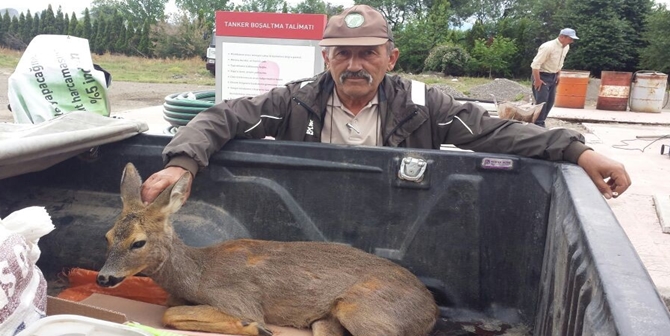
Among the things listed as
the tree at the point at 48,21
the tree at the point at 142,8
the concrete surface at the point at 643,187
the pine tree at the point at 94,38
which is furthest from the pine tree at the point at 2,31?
the concrete surface at the point at 643,187

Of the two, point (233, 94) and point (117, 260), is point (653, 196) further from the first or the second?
point (117, 260)

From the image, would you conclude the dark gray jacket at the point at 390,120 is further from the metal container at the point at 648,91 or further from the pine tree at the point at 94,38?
the pine tree at the point at 94,38

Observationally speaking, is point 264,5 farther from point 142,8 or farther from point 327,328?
point 327,328

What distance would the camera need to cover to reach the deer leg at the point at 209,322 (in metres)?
2.81

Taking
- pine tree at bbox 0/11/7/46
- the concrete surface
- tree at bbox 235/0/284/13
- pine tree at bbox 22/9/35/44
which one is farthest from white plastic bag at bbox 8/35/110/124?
tree at bbox 235/0/284/13

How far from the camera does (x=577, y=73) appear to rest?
19.0m

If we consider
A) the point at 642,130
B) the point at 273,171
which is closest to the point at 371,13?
the point at 273,171

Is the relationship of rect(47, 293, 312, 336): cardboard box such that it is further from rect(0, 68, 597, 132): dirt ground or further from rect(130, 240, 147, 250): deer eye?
rect(0, 68, 597, 132): dirt ground

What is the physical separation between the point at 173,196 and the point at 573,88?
18158 millimetres

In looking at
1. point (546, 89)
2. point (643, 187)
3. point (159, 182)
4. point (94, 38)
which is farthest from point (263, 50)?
point (94, 38)

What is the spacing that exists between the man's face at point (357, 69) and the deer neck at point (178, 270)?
1.31 m

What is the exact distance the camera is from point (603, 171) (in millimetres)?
2877

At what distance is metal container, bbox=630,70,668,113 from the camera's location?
18.4 meters

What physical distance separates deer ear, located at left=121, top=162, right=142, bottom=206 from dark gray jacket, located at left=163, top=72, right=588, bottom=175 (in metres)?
0.40
